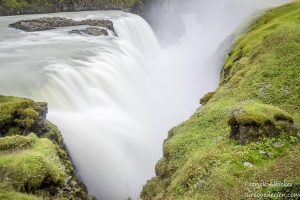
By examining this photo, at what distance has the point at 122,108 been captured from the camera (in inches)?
945

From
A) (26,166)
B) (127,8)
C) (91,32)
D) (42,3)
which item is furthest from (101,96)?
(127,8)

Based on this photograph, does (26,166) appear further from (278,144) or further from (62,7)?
(62,7)

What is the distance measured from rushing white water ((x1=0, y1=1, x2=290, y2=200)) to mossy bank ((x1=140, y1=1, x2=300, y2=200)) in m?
5.51

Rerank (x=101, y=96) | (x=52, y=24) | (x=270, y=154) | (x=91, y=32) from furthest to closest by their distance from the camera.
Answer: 1. (x=52, y=24)
2. (x=91, y=32)
3. (x=101, y=96)
4. (x=270, y=154)

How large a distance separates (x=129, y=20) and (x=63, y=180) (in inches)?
2047

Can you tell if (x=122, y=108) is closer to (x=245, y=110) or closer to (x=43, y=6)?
(x=245, y=110)

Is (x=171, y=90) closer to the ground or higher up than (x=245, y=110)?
closer to the ground

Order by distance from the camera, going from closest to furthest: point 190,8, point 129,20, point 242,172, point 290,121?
point 242,172 → point 290,121 → point 129,20 → point 190,8

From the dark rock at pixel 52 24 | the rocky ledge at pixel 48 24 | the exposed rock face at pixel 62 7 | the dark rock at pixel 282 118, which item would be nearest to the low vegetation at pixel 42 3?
the exposed rock face at pixel 62 7

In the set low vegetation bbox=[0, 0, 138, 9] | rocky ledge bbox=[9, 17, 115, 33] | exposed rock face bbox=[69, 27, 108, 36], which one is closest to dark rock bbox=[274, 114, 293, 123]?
exposed rock face bbox=[69, 27, 108, 36]

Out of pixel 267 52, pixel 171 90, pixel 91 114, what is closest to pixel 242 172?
pixel 267 52

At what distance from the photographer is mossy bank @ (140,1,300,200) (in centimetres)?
730

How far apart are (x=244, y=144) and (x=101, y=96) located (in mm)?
15955

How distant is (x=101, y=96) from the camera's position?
22.8 m
